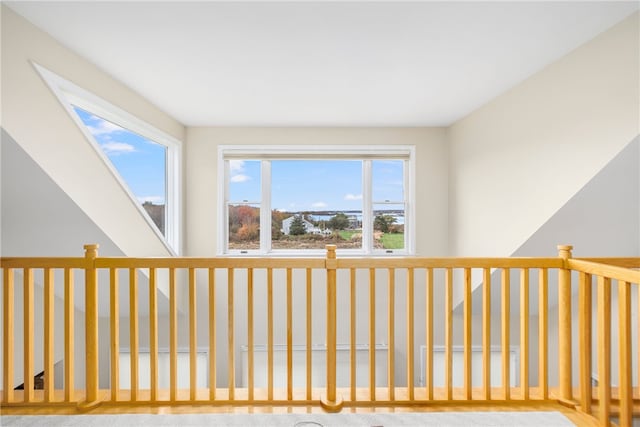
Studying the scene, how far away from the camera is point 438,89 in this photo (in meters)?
2.67

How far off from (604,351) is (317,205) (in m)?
2.80

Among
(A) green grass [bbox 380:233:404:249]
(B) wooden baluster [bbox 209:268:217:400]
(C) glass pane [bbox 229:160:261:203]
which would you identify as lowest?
(B) wooden baluster [bbox 209:268:217:400]

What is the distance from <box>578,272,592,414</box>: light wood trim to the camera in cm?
165

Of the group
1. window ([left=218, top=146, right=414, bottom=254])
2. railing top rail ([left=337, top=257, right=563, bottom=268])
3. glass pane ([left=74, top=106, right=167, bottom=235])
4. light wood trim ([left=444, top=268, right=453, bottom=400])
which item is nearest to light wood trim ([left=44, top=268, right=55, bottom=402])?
glass pane ([left=74, top=106, right=167, bottom=235])

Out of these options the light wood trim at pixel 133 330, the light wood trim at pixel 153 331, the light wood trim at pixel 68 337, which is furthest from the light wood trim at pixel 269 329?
the light wood trim at pixel 68 337

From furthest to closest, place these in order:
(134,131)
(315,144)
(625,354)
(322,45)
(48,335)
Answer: (315,144) < (134,131) < (322,45) < (48,335) < (625,354)

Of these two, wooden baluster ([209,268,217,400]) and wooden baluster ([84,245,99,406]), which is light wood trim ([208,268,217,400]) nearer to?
wooden baluster ([209,268,217,400])

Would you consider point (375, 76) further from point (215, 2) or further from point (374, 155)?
point (374, 155)

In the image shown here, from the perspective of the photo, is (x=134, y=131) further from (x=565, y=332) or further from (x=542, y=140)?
(x=565, y=332)

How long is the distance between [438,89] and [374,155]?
1.23 meters

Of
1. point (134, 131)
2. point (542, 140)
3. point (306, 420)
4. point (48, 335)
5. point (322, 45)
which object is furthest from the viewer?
point (134, 131)

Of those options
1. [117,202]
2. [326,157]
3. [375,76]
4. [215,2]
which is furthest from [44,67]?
[326,157]

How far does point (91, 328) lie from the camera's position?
1.77m

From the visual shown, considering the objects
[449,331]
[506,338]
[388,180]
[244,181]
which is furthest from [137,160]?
[506,338]
